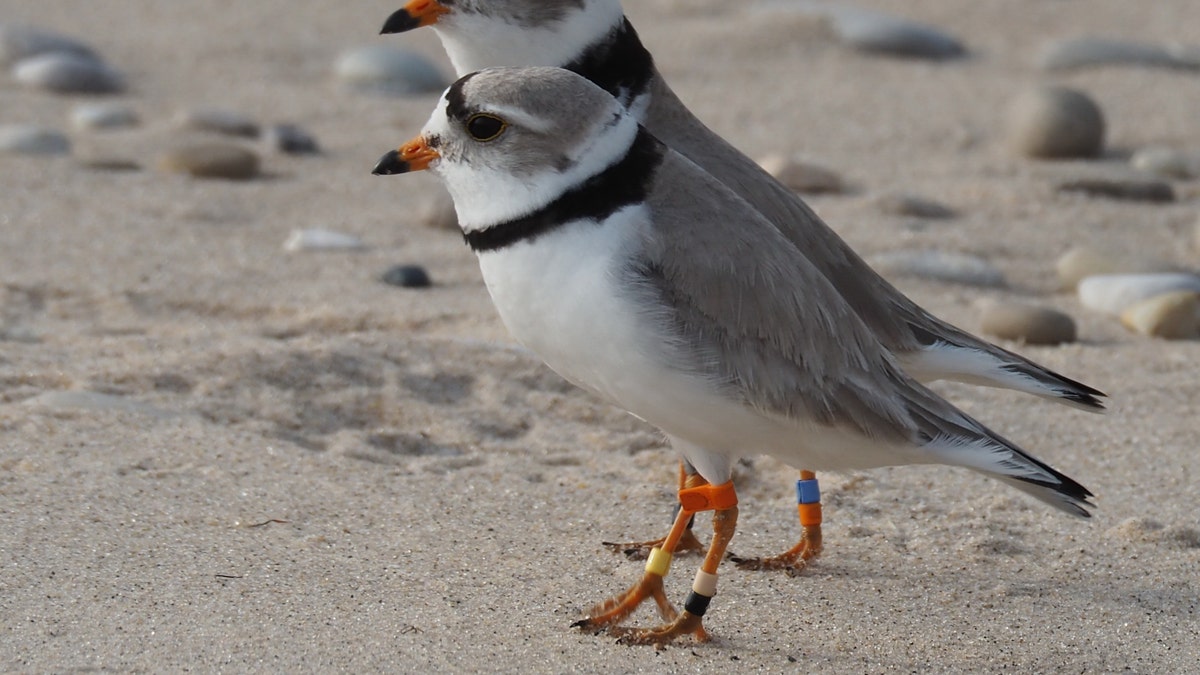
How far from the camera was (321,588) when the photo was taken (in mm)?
3891

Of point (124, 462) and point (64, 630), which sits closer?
point (64, 630)

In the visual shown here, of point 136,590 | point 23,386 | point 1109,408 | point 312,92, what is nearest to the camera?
point 136,590

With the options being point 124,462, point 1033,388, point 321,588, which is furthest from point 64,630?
point 1033,388

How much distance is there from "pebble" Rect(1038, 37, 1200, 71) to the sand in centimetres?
187

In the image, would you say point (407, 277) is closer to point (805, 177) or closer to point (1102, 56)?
point (805, 177)

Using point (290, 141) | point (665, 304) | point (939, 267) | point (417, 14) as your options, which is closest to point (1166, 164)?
point (939, 267)

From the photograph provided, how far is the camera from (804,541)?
4.33m

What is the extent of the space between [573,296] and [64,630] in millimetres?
1369

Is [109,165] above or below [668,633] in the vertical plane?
below

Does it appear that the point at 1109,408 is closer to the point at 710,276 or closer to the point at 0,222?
the point at 710,276

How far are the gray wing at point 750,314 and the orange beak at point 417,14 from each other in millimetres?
1258

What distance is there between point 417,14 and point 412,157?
1.10m

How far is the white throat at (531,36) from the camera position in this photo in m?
4.67

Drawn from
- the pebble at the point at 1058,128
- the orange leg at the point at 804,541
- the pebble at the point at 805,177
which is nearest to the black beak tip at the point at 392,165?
the orange leg at the point at 804,541
